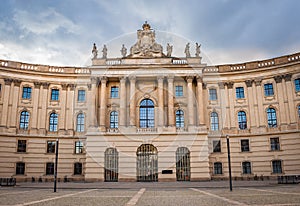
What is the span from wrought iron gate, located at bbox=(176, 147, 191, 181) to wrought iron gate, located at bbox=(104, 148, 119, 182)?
8276mm

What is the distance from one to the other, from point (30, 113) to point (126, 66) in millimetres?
16568

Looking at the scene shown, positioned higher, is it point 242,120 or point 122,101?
point 122,101

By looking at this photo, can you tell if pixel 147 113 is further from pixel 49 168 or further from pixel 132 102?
pixel 49 168

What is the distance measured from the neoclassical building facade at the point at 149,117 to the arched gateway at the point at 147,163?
13 cm

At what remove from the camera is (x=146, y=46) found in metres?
46.2

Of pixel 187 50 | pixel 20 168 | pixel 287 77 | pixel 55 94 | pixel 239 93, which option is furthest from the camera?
pixel 55 94

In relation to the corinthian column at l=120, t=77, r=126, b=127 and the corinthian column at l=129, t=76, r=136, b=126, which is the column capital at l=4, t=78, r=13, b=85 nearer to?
the corinthian column at l=120, t=77, r=126, b=127

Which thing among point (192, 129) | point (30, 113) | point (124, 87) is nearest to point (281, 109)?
point (192, 129)

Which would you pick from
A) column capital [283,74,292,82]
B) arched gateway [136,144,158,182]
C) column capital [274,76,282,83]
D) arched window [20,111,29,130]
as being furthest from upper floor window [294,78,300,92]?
arched window [20,111,29,130]

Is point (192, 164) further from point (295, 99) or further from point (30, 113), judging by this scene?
point (30, 113)

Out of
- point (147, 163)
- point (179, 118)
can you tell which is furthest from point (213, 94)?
point (147, 163)

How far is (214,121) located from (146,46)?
15871 mm

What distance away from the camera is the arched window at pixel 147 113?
147 feet

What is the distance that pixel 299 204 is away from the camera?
12.8 m
